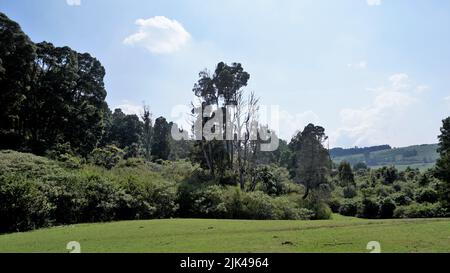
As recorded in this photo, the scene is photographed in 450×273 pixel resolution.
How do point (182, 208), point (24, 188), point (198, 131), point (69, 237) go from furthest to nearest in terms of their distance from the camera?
point (198, 131)
point (182, 208)
point (24, 188)
point (69, 237)

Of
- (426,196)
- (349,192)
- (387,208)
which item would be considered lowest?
(387,208)

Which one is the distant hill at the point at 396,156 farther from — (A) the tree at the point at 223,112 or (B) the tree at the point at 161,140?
(A) the tree at the point at 223,112

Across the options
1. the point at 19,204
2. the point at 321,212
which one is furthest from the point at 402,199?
the point at 19,204

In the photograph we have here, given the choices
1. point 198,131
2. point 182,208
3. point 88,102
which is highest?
point 88,102

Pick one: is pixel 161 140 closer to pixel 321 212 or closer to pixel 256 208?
pixel 321 212

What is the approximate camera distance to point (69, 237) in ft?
43.7

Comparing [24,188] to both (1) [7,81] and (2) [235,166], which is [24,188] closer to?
(1) [7,81]

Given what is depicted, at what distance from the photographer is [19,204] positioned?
16.0 meters

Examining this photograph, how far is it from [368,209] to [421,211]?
19.9 feet
